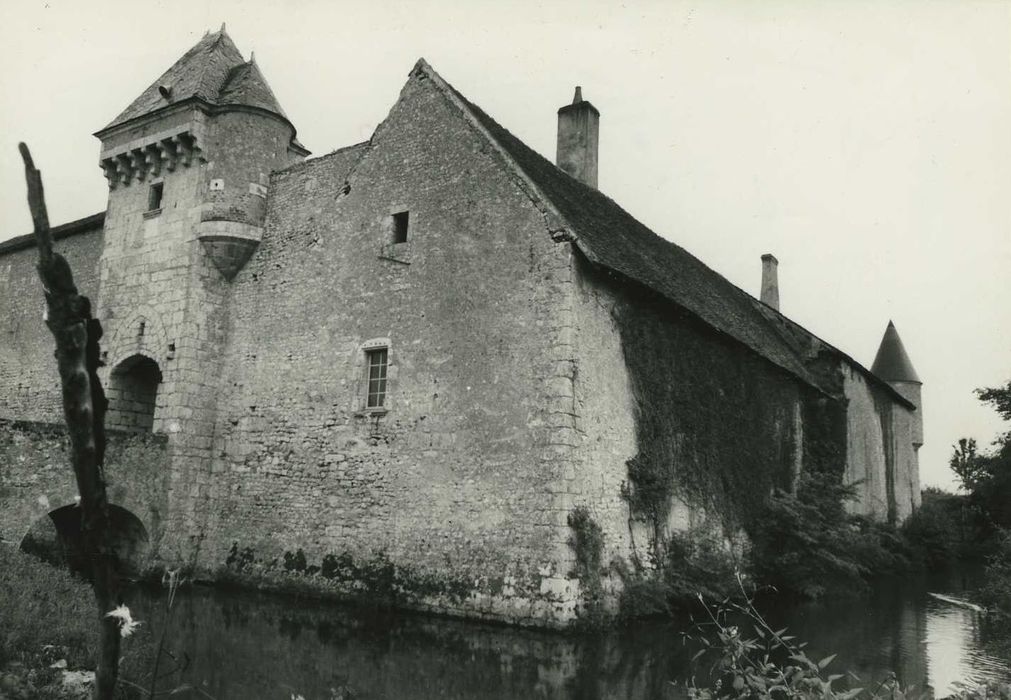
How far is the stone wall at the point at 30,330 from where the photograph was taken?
60.7ft

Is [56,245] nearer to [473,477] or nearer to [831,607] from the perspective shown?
[473,477]

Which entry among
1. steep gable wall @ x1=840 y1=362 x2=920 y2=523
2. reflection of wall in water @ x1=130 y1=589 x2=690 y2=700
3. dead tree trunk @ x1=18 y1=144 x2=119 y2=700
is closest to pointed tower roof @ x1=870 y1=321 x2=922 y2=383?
steep gable wall @ x1=840 y1=362 x2=920 y2=523

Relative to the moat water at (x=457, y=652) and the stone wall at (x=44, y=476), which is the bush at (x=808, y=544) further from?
the stone wall at (x=44, y=476)

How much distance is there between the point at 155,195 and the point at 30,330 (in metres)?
6.33

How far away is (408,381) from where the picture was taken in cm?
1279

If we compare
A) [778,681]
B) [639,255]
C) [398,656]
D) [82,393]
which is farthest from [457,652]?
[639,255]

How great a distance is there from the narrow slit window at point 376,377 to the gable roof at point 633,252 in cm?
383

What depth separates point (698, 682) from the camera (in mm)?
8578

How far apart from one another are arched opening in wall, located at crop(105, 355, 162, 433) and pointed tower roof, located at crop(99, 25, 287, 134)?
493cm

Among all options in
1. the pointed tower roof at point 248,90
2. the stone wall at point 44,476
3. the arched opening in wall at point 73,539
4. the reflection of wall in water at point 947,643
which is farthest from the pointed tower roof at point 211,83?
the reflection of wall in water at point 947,643

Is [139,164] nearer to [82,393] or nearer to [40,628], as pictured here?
[40,628]

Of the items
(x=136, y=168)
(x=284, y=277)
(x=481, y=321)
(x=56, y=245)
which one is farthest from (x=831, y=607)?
(x=56, y=245)

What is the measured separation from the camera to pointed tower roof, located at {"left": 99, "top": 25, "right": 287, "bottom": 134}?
15.5 m

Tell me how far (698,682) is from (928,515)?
866 inches
